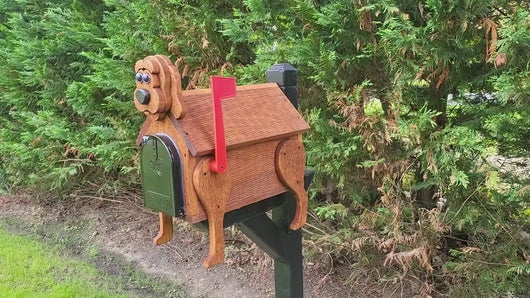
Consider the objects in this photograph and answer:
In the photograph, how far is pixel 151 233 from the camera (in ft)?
13.5

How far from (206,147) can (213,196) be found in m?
0.16

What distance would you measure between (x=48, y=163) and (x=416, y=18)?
3698 millimetres

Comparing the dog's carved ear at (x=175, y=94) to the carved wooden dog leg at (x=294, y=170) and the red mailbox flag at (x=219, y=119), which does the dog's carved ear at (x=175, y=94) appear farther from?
the carved wooden dog leg at (x=294, y=170)

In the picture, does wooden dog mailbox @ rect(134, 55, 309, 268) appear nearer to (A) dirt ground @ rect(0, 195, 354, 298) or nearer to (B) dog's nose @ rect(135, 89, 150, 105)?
(B) dog's nose @ rect(135, 89, 150, 105)

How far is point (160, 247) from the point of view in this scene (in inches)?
152

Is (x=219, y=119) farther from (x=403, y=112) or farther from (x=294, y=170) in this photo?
(x=403, y=112)

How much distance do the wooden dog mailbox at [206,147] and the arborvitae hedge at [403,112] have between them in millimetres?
989

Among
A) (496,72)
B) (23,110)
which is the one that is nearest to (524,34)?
(496,72)

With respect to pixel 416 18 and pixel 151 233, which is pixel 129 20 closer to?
pixel 151 233

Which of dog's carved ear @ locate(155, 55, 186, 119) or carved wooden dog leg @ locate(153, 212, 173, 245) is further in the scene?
carved wooden dog leg @ locate(153, 212, 173, 245)

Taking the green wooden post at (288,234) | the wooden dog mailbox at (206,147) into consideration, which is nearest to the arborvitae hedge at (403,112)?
the green wooden post at (288,234)

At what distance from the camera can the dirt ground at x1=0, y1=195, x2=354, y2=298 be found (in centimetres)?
313

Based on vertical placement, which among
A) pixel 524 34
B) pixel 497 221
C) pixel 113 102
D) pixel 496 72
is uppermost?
pixel 524 34

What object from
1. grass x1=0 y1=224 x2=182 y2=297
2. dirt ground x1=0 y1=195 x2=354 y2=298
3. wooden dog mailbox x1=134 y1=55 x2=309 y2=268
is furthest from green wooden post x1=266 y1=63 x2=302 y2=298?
grass x1=0 y1=224 x2=182 y2=297
